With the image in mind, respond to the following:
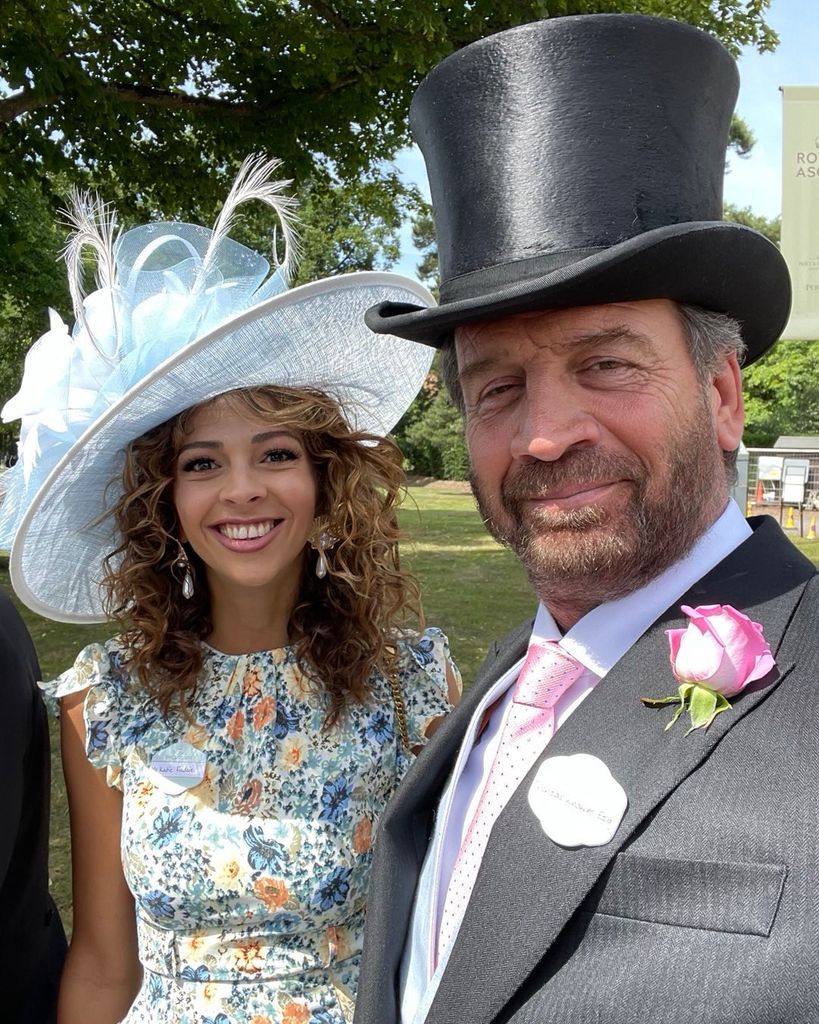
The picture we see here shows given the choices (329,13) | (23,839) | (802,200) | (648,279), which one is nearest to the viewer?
(648,279)

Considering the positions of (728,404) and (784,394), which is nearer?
(728,404)

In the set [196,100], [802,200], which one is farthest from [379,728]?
[196,100]

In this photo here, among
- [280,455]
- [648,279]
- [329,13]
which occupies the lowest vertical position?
[280,455]

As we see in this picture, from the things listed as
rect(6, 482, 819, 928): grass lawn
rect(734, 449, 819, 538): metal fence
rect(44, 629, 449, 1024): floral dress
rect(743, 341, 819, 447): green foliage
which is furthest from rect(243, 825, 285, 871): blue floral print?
rect(743, 341, 819, 447): green foliage

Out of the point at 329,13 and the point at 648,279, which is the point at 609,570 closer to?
the point at 648,279

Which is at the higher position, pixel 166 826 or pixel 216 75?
pixel 216 75

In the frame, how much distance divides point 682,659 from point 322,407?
1.37m

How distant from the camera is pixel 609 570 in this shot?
1413mm

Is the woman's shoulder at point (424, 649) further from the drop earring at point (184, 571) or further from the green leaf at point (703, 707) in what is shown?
the green leaf at point (703, 707)

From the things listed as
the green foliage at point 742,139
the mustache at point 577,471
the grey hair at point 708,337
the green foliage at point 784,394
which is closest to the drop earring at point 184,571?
the mustache at point 577,471

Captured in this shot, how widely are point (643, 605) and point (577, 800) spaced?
13.4 inches

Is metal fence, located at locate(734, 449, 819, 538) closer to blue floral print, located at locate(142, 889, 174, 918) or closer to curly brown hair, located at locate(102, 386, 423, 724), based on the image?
curly brown hair, located at locate(102, 386, 423, 724)

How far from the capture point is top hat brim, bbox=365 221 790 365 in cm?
133

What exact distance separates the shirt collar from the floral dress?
92 cm
